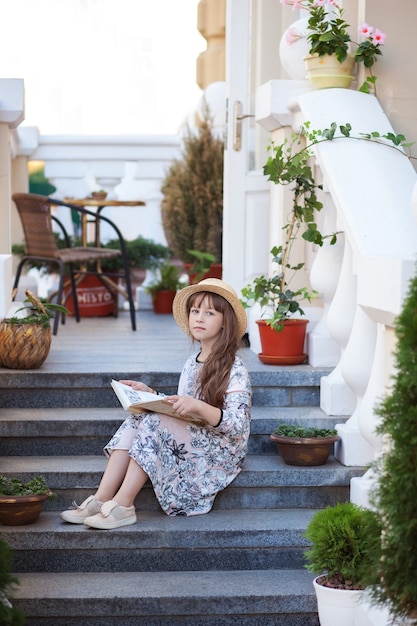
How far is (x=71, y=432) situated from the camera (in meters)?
4.47

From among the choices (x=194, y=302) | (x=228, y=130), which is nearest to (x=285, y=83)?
(x=228, y=130)

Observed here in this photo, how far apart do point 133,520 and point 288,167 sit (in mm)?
1886

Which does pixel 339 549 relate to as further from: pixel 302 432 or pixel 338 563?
pixel 302 432

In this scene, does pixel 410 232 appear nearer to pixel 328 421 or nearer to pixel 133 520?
pixel 328 421

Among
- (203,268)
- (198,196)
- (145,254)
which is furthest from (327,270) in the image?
(145,254)

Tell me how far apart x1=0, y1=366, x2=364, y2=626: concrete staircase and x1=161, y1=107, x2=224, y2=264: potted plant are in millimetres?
3626

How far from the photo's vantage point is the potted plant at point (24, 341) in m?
4.84

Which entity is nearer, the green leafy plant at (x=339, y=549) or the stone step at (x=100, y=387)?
the green leafy plant at (x=339, y=549)

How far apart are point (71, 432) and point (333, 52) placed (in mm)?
2002

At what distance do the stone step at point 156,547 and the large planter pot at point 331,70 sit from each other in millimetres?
→ 2033

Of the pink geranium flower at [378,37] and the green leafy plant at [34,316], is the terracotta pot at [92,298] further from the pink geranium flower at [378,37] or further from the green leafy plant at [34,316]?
the pink geranium flower at [378,37]

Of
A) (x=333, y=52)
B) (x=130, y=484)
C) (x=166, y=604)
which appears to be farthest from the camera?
(x=333, y=52)

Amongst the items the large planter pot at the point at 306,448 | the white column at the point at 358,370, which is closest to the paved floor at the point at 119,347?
the large planter pot at the point at 306,448

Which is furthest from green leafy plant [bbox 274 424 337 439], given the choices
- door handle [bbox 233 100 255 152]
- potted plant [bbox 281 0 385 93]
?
door handle [bbox 233 100 255 152]
